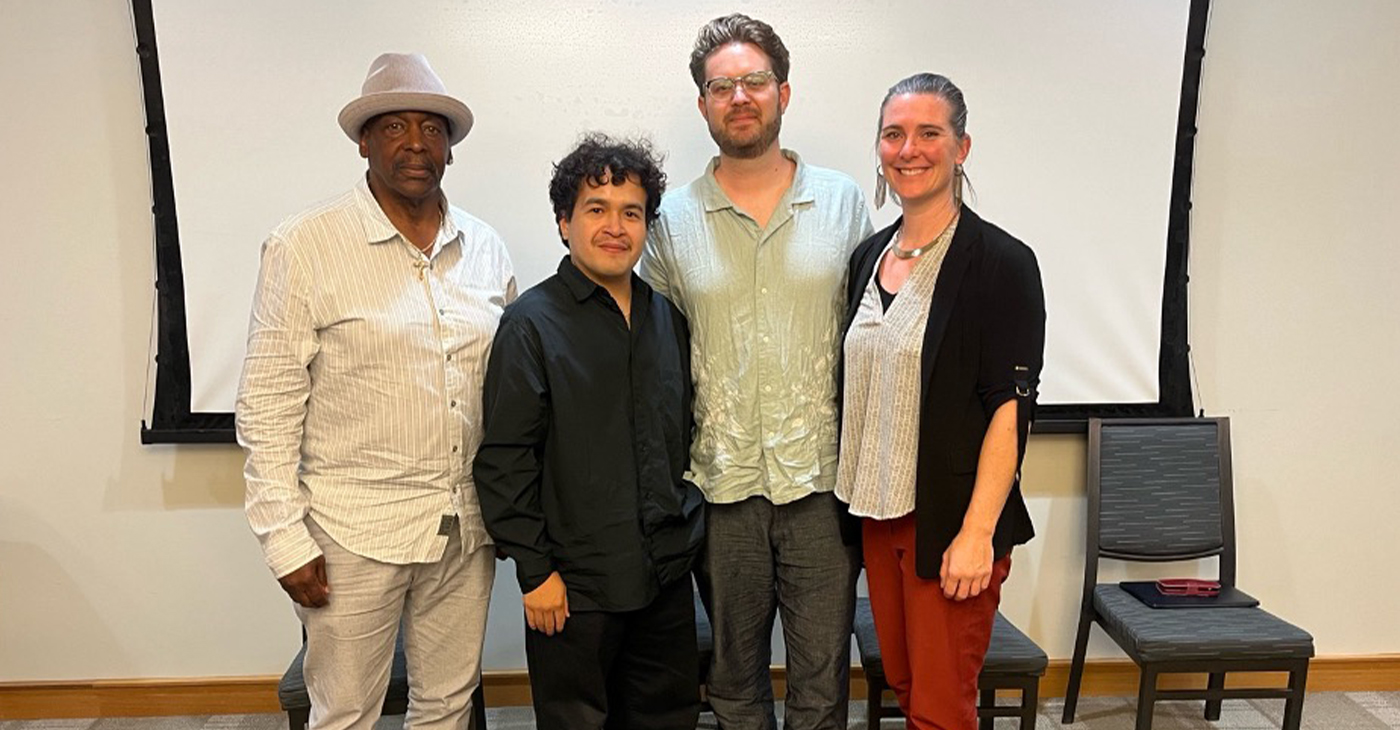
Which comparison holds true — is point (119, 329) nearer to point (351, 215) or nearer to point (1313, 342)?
point (351, 215)

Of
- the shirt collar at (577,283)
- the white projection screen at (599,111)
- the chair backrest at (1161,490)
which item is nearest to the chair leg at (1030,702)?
the chair backrest at (1161,490)

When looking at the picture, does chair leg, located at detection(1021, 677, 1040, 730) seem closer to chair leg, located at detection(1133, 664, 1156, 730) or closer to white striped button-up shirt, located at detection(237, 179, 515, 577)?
chair leg, located at detection(1133, 664, 1156, 730)

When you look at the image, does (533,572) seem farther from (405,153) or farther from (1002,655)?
(1002,655)

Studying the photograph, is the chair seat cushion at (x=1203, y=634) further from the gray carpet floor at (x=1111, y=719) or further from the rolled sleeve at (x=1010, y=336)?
the rolled sleeve at (x=1010, y=336)

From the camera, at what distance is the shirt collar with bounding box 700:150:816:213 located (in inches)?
67.0

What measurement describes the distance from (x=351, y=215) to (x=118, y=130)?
3.98ft

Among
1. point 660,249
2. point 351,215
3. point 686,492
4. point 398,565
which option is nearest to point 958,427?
point 686,492

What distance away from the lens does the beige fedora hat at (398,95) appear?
1.54 m

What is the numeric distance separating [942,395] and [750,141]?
2.07 ft

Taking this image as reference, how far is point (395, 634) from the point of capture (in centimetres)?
166

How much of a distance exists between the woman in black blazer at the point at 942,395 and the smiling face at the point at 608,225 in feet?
1.56

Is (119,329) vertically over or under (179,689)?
over

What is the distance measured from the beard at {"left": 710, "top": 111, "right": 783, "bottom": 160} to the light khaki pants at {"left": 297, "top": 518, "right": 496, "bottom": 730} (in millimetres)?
963

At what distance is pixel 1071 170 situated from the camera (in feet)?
7.65
